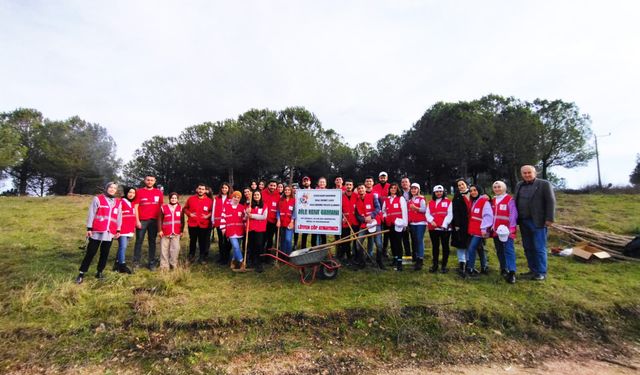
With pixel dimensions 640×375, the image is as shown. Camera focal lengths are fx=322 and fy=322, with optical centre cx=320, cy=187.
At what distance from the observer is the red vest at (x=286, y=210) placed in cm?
699

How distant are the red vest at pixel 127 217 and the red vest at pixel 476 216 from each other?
654 centimetres

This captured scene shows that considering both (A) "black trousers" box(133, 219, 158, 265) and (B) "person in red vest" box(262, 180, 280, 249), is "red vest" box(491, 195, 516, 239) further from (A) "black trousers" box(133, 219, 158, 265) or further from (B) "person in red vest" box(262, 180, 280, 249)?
(A) "black trousers" box(133, 219, 158, 265)

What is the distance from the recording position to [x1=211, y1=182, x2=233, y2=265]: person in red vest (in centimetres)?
707

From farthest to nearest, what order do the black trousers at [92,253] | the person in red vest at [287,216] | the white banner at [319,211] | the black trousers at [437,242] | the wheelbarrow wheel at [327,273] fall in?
1. the person in red vest at [287,216]
2. the white banner at [319,211]
3. the black trousers at [437,242]
4. the wheelbarrow wheel at [327,273]
5. the black trousers at [92,253]

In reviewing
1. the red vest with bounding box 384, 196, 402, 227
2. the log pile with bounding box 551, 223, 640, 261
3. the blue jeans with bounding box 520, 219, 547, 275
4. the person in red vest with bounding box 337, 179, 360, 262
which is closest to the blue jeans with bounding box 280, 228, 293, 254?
the person in red vest with bounding box 337, 179, 360, 262

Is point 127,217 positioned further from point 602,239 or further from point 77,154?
point 77,154

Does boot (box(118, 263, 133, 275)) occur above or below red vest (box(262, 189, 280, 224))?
below

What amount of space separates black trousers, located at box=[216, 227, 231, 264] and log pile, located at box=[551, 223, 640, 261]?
8.11 metres

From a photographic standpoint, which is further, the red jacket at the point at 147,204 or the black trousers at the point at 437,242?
the red jacket at the point at 147,204

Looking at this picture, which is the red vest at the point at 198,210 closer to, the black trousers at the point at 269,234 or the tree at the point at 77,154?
the black trousers at the point at 269,234

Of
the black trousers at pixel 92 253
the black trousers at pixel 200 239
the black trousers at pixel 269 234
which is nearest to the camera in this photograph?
the black trousers at pixel 92 253

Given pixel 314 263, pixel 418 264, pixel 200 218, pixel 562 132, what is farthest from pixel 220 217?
pixel 562 132

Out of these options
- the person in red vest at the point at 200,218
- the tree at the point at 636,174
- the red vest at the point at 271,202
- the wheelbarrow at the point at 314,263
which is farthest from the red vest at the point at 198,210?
the tree at the point at 636,174

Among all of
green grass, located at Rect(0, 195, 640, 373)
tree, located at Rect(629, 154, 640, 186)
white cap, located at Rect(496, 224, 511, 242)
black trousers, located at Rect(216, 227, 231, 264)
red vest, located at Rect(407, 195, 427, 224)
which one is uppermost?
tree, located at Rect(629, 154, 640, 186)
